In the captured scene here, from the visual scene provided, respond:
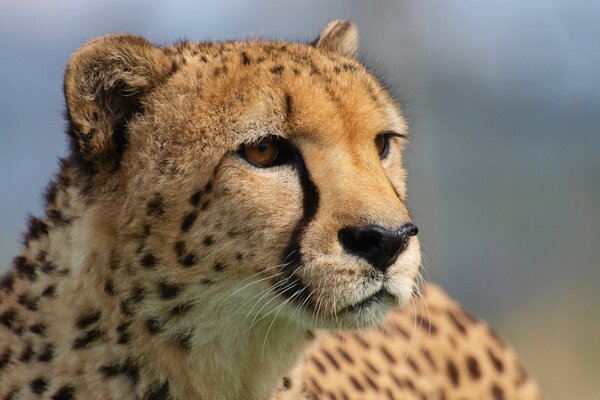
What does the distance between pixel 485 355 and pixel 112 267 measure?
140 centimetres

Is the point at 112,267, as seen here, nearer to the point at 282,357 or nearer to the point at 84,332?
the point at 84,332

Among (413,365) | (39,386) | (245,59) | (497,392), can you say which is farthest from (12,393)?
(497,392)

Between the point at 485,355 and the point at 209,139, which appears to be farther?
the point at 485,355

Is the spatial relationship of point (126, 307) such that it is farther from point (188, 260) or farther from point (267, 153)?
point (267, 153)

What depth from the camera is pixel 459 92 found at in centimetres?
639

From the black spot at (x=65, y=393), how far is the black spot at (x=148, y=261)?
Answer: 27 centimetres

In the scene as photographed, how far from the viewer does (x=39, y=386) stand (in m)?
2.16

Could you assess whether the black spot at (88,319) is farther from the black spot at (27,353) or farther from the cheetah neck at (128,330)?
the black spot at (27,353)

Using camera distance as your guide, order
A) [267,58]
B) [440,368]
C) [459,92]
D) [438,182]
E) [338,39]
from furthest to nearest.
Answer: [459,92]
[438,182]
[440,368]
[338,39]
[267,58]

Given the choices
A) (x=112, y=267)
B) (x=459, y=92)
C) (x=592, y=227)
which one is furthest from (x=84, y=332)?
(x=592, y=227)

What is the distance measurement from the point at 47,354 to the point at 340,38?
1.01m

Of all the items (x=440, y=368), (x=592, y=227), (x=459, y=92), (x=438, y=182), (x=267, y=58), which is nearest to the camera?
(x=267, y=58)

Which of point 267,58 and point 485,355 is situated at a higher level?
point 267,58

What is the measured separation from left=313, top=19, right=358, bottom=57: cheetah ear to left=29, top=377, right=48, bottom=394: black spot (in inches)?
37.5
